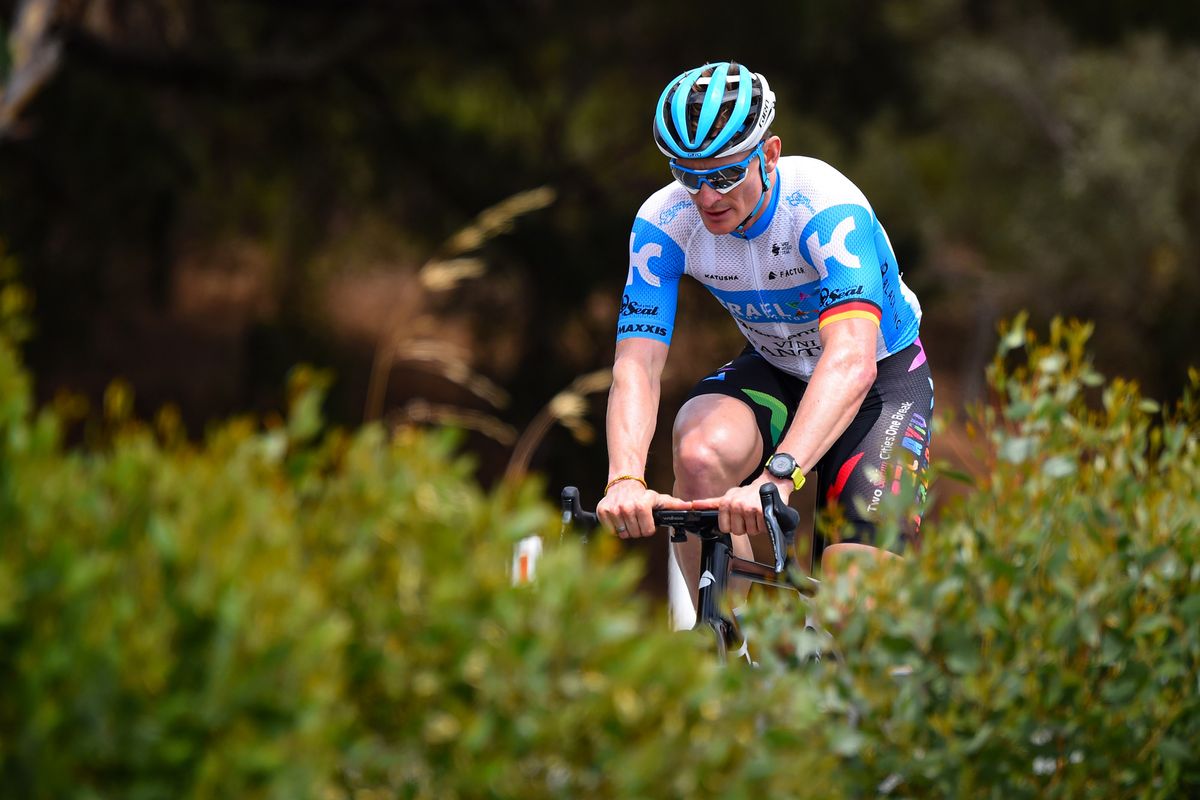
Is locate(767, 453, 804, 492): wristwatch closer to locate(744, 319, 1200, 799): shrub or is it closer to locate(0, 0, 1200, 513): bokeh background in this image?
locate(744, 319, 1200, 799): shrub

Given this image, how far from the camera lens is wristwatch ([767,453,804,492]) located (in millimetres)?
4035

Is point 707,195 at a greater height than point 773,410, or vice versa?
point 707,195

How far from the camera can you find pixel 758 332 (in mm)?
5062

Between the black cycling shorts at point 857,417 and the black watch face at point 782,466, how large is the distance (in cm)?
47

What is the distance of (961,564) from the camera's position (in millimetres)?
2877

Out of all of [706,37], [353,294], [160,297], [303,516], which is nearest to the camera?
[303,516]

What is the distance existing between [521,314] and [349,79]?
3320 millimetres

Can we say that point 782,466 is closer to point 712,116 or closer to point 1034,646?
point 712,116

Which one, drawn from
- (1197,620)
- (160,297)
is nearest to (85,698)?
(1197,620)

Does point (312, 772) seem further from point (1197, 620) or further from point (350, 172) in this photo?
point (350, 172)

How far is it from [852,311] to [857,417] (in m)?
0.63

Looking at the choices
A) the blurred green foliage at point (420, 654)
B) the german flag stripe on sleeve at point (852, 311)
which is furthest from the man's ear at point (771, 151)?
the blurred green foliage at point (420, 654)

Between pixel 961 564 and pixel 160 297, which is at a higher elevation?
pixel 160 297

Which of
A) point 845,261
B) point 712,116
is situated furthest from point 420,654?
point 845,261
